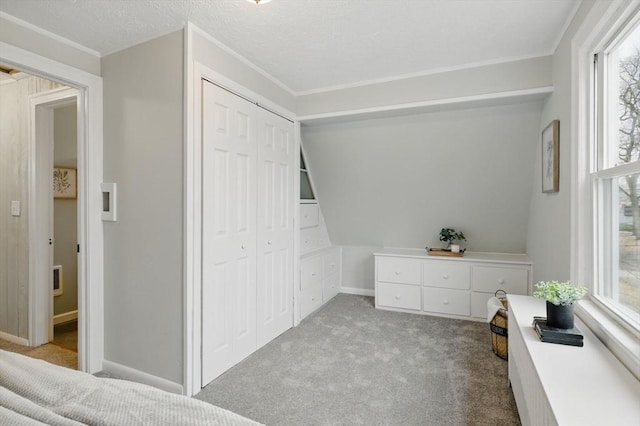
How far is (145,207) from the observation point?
222 centimetres

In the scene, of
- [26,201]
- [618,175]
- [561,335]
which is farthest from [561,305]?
[26,201]

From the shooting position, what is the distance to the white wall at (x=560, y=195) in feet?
A: 6.39

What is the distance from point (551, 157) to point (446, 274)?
1695 mm

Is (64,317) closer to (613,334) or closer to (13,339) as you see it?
(13,339)

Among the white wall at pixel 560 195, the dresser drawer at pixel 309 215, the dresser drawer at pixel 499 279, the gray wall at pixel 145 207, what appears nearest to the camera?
the white wall at pixel 560 195

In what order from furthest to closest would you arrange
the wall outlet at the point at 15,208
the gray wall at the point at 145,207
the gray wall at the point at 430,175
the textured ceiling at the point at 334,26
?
the gray wall at the point at 430,175
the wall outlet at the point at 15,208
the gray wall at the point at 145,207
the textured ceiling at the point at 334,26

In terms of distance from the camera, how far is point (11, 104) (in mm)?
2936

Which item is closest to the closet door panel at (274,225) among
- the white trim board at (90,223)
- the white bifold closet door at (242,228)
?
the white bifold closet door at (242,228)

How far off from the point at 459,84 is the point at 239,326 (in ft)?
8.71

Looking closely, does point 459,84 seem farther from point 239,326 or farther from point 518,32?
point 239,326

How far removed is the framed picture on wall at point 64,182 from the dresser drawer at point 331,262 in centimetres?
288

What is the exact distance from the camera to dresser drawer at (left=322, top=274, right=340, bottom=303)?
13.5ft

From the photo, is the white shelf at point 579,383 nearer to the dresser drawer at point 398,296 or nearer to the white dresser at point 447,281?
the white dresser at point 447,281

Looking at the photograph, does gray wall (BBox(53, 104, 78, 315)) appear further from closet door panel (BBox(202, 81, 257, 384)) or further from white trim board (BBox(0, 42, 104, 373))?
closet door panel (BBox(202, 81, 257, 384))
